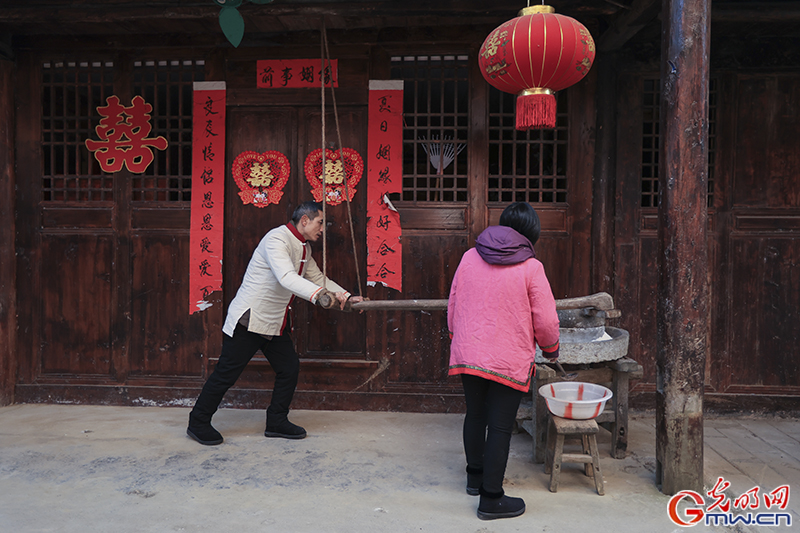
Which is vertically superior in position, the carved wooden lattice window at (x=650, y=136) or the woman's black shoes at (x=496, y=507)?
the carved wooden lattice window at (x=650, y=136)

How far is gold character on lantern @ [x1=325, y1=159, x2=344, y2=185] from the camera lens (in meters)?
5.40

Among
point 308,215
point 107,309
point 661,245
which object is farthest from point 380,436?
point 107,309

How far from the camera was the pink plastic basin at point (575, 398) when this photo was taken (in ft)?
12.1

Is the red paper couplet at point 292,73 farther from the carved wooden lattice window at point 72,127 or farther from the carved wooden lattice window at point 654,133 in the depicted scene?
the carved wooden lattice window at point 654,133

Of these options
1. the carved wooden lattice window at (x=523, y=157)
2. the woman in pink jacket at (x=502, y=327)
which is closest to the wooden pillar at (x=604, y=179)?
the carved wooden lattice window at (x=523, y=157)

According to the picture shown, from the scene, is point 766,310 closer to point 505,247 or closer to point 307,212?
point 505,247

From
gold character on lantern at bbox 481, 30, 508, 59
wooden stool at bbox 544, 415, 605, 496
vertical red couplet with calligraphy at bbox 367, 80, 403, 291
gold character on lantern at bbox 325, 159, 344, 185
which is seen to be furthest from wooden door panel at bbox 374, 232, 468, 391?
gold character on lantern at bbox 481, 30, 508, 59

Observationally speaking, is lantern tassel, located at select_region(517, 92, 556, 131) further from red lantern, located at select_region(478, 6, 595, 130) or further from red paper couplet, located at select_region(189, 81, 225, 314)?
Result: red paper couplet, located at select_region(189, 81, 225, 314)

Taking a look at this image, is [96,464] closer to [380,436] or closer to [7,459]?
[7,459]

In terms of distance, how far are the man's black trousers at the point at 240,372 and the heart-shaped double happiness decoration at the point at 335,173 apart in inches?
58.9

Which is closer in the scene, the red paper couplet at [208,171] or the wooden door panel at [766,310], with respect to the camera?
the wooden door panel at [766,310]

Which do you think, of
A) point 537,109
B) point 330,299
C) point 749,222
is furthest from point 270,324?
point 749,222

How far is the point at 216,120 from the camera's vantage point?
5.46 m

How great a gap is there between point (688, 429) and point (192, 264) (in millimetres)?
4412
